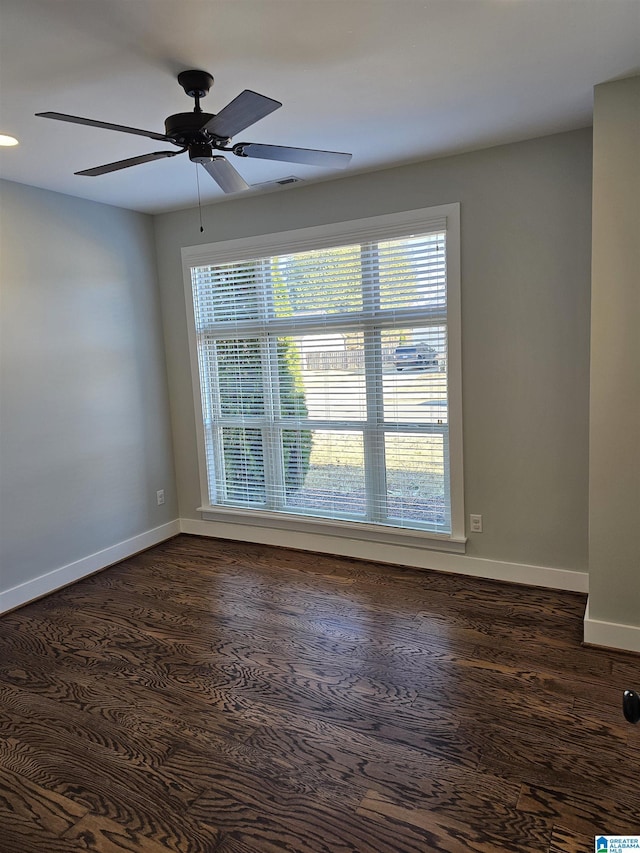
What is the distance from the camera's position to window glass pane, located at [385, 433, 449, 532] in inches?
145

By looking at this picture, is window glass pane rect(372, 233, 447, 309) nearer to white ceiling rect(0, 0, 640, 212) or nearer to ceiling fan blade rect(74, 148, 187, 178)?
white ceiling rect(0, 0, 640, 212)

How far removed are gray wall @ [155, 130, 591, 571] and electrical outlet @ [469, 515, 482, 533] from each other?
43 mm

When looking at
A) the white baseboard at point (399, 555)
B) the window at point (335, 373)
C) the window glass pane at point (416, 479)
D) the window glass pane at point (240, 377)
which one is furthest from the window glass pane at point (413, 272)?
the white baseboard at point (399, 555)

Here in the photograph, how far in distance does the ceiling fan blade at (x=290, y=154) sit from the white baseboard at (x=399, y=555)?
249 cm

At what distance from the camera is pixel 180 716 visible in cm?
240

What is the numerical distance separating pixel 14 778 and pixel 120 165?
2390 mm

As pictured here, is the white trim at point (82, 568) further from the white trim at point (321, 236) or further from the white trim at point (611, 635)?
the white trim at point (611, 635)

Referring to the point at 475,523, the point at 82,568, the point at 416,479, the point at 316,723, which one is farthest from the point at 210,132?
the point at 82,568

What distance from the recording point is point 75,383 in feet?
12.8

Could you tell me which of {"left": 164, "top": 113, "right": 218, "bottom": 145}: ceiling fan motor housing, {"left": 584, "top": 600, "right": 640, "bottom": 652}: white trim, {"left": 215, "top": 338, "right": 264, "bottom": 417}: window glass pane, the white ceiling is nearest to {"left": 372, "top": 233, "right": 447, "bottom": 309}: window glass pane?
the white ceiling

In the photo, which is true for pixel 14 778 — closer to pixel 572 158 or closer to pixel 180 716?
pixel 180 716

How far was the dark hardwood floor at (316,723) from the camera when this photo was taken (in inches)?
71.7

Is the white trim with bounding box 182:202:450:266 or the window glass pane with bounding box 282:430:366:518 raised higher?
the white trim with bounding box 182:202:450:266

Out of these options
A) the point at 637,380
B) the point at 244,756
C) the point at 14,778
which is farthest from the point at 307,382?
the point at 14,778
